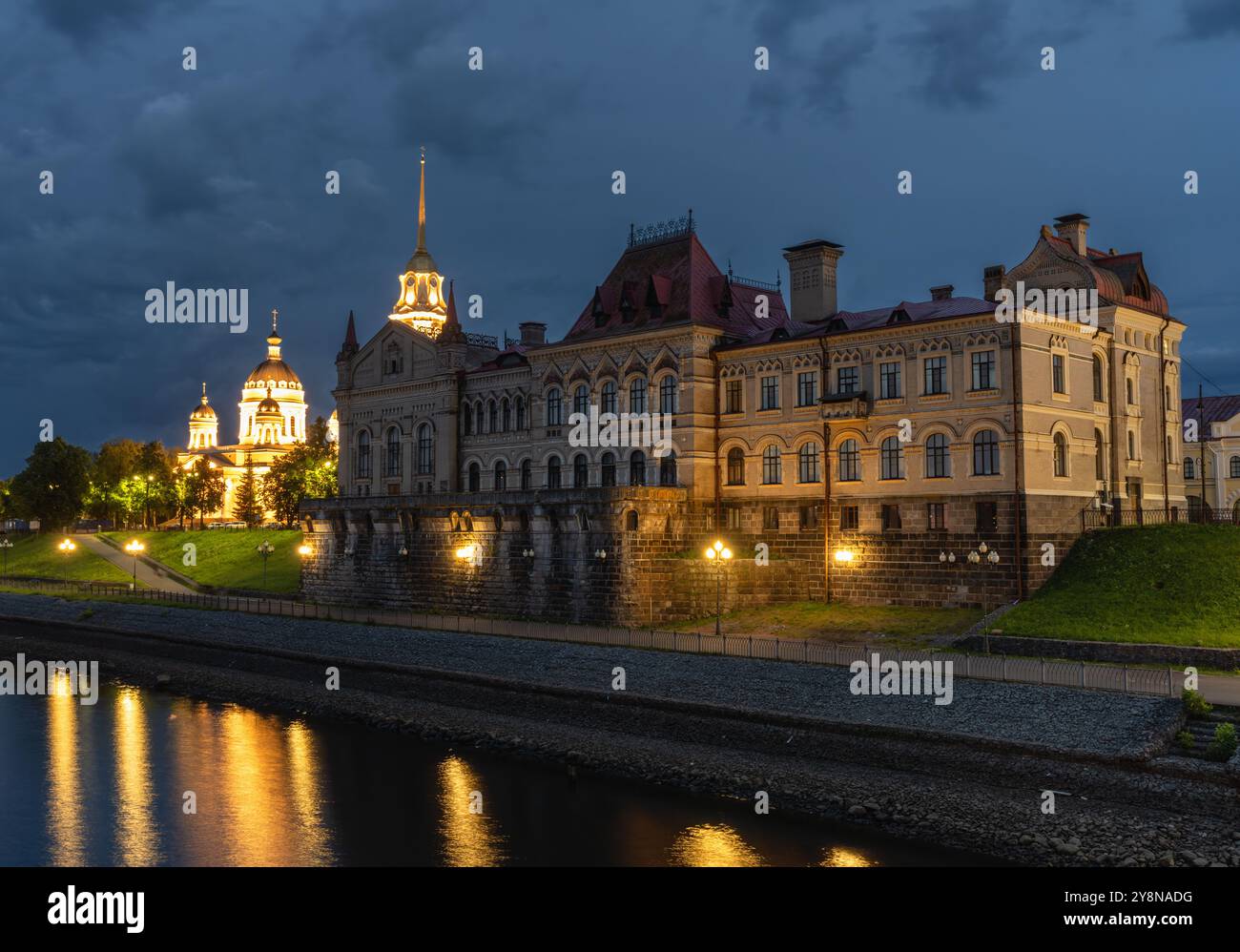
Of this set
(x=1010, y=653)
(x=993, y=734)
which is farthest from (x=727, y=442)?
(x=993, y=734)

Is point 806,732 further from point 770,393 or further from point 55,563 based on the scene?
point 55,563

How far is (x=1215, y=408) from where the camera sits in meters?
78.1

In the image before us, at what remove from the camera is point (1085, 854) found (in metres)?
26.3

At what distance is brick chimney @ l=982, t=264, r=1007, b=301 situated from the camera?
52031mm

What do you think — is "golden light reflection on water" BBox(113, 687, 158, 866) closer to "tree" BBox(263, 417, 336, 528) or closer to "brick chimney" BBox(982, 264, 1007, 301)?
"brick chimney" BBox(982, 264, 1007, 301)

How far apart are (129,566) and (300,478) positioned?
1551 centimetres

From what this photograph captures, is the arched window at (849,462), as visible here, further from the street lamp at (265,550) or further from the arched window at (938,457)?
the street lamp at (265,550)

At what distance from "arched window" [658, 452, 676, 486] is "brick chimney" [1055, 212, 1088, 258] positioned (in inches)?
802

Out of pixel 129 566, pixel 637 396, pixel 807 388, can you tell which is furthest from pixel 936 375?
pixel 129 566

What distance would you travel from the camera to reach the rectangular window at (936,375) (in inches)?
1929

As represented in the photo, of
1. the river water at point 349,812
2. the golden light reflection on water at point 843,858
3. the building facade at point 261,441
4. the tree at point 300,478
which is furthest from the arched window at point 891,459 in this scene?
the building facade at point 261,441
